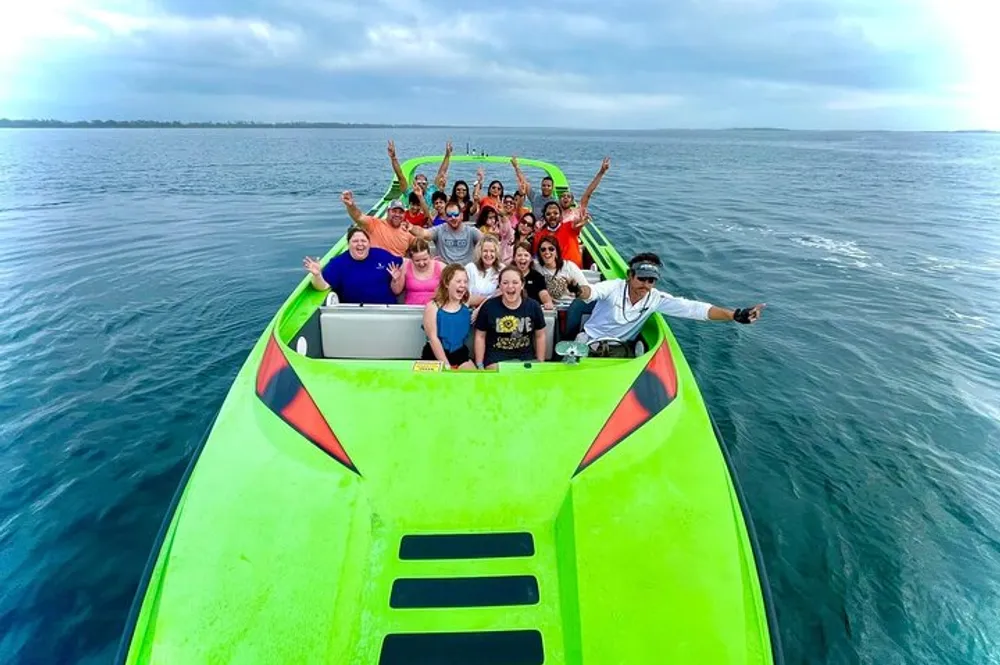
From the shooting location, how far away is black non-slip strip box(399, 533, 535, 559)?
2447 millimetres

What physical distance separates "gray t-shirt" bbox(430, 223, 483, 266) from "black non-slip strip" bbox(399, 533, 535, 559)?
169 inches

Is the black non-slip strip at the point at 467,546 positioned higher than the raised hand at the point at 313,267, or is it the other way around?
the raised hand at the point at 313,267

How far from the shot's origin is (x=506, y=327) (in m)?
3.91

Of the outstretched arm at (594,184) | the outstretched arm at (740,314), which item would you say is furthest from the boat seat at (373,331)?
the outstretched arm at (594,184)

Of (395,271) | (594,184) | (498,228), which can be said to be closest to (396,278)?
(395,271)

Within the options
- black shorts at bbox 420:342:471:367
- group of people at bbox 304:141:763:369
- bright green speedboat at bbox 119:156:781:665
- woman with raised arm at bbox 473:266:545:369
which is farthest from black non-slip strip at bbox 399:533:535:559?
black shorts at bbox 420:342:471:367

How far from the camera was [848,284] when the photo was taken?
10.4m

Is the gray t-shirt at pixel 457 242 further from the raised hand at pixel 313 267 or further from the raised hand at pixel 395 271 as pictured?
the raised hand at pixel 313 267

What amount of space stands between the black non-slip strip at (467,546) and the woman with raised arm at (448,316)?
1587 millimetres

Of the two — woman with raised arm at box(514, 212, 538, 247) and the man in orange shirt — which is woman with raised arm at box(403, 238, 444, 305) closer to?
the man in orange shirt

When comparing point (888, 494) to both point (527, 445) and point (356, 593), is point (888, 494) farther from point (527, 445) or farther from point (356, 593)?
point (356, 593)

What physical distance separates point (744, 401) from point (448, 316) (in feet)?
12.9

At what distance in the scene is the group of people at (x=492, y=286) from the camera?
155 inches

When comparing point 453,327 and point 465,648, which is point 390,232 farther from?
point 465,648
